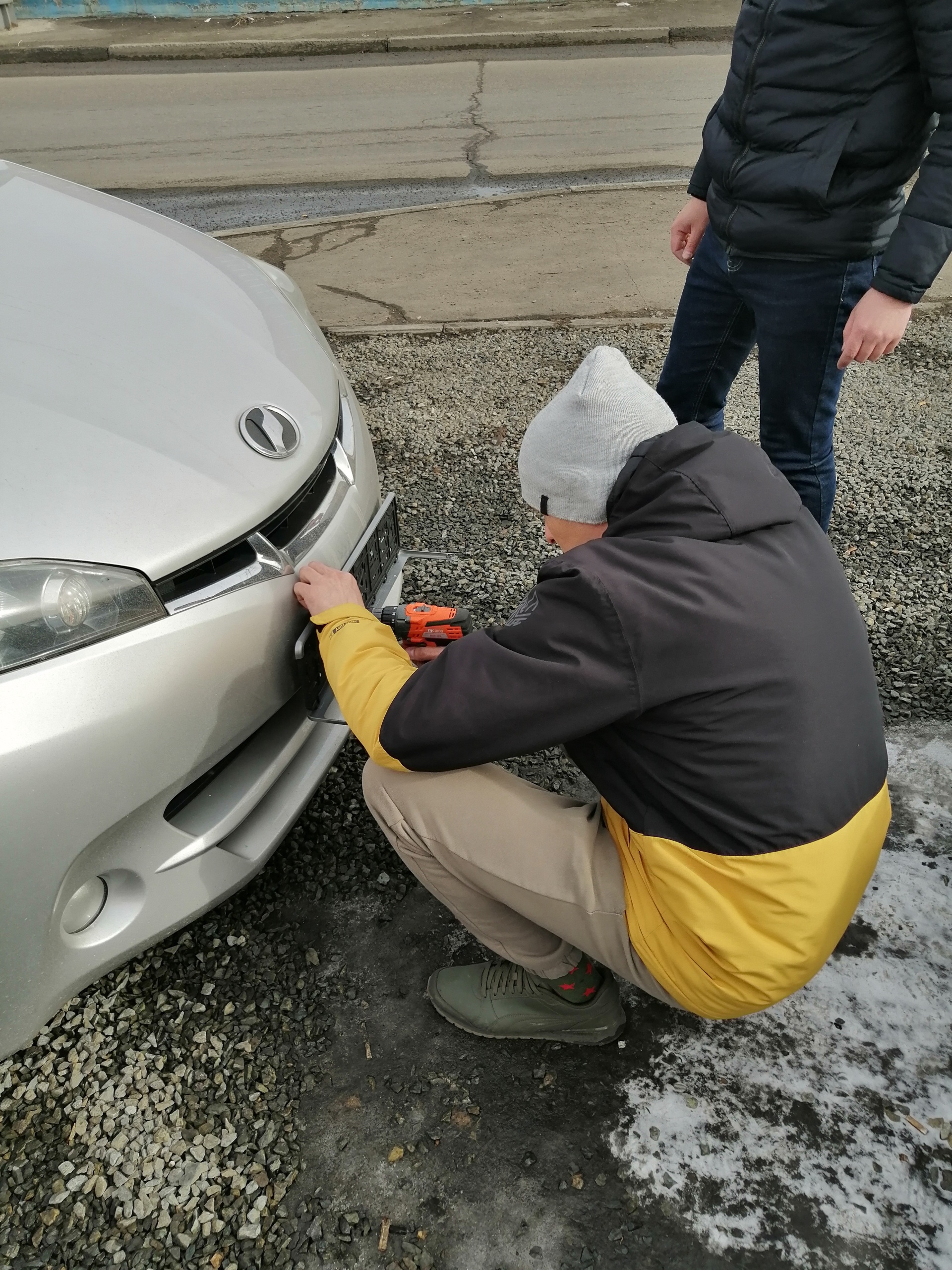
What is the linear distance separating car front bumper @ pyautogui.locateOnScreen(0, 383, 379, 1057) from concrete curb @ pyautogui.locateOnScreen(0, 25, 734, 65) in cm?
1222

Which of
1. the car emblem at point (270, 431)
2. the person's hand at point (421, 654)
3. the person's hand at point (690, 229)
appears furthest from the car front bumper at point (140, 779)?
the person's hand at point (690, 229)

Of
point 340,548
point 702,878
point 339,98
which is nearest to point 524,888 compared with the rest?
point 702,878

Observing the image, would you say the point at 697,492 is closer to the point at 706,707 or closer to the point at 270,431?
the point at 706,707

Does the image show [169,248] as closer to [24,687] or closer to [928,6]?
[24,687]

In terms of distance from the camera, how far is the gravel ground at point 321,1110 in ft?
5.12

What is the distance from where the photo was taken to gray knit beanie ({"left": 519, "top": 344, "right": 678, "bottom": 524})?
1515 millimetres

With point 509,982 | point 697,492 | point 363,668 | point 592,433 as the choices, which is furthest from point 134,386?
point 509,982

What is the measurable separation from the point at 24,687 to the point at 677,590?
3.20 ft

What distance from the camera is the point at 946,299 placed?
4906 mm

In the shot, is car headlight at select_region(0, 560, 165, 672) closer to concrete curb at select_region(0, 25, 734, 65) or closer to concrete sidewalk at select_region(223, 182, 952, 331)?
concrete sidewalk at select_region(223, 182, 952, 331)

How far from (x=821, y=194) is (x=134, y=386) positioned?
5.21 ft

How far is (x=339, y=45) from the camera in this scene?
464 inches

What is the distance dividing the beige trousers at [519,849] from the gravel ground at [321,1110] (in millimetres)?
334

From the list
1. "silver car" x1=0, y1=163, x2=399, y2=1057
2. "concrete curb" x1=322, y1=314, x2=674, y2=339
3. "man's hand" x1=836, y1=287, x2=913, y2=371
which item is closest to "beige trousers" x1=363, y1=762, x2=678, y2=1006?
"silver car" x1=0, y1=163, x2=399, y2=1057
